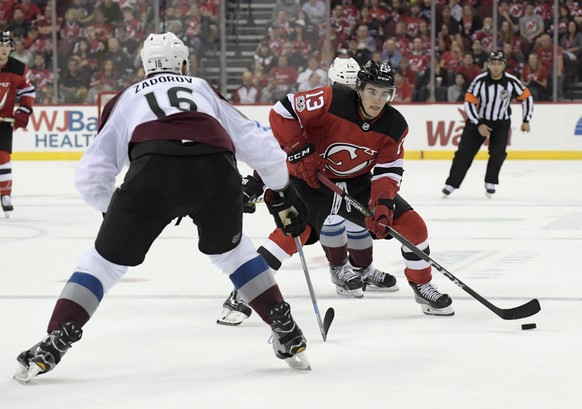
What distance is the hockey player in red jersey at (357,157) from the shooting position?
4066mm

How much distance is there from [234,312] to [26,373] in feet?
3.52

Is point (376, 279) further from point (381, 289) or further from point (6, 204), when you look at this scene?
point (6, 204)

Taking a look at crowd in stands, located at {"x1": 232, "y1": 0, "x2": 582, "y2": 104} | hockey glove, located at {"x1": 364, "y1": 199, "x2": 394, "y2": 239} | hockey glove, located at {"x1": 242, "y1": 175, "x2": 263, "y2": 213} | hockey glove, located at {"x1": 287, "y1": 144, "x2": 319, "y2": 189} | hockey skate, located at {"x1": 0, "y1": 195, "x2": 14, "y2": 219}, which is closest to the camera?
hockey glove, located at {"x1": 242, "y1": 175, "x2": 263, "y2": 213}

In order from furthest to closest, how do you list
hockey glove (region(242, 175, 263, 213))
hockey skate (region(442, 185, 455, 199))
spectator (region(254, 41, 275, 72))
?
spectator (region(254, 41, 275, 72)), hockey skate (region(442, 185, 455, 199)), hockey glove (region(242, 175, 263, 213))

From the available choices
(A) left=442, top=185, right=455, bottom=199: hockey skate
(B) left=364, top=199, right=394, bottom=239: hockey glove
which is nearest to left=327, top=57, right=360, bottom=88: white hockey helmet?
(B) left=364, top=199, right=394, bottom=239: hockey glove

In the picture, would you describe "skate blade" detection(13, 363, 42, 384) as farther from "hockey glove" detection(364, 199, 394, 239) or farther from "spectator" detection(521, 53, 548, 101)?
"spectator" detection(521, 53, 548, 101)

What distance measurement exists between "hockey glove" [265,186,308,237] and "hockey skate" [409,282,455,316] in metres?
0.85

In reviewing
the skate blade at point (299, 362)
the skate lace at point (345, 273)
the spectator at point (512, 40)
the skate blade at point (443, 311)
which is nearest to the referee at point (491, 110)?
the spectator at point (512, 40)

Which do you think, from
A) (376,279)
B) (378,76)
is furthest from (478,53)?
(378,76)

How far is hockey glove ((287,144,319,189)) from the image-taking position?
4184 mm

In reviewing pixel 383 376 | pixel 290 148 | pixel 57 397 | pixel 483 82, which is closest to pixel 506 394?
pixel 383 376

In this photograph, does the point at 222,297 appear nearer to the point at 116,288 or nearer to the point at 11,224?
the point at 116,288

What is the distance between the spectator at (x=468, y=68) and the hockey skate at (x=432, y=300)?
29.7ft

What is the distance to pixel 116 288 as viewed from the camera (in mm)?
4699
